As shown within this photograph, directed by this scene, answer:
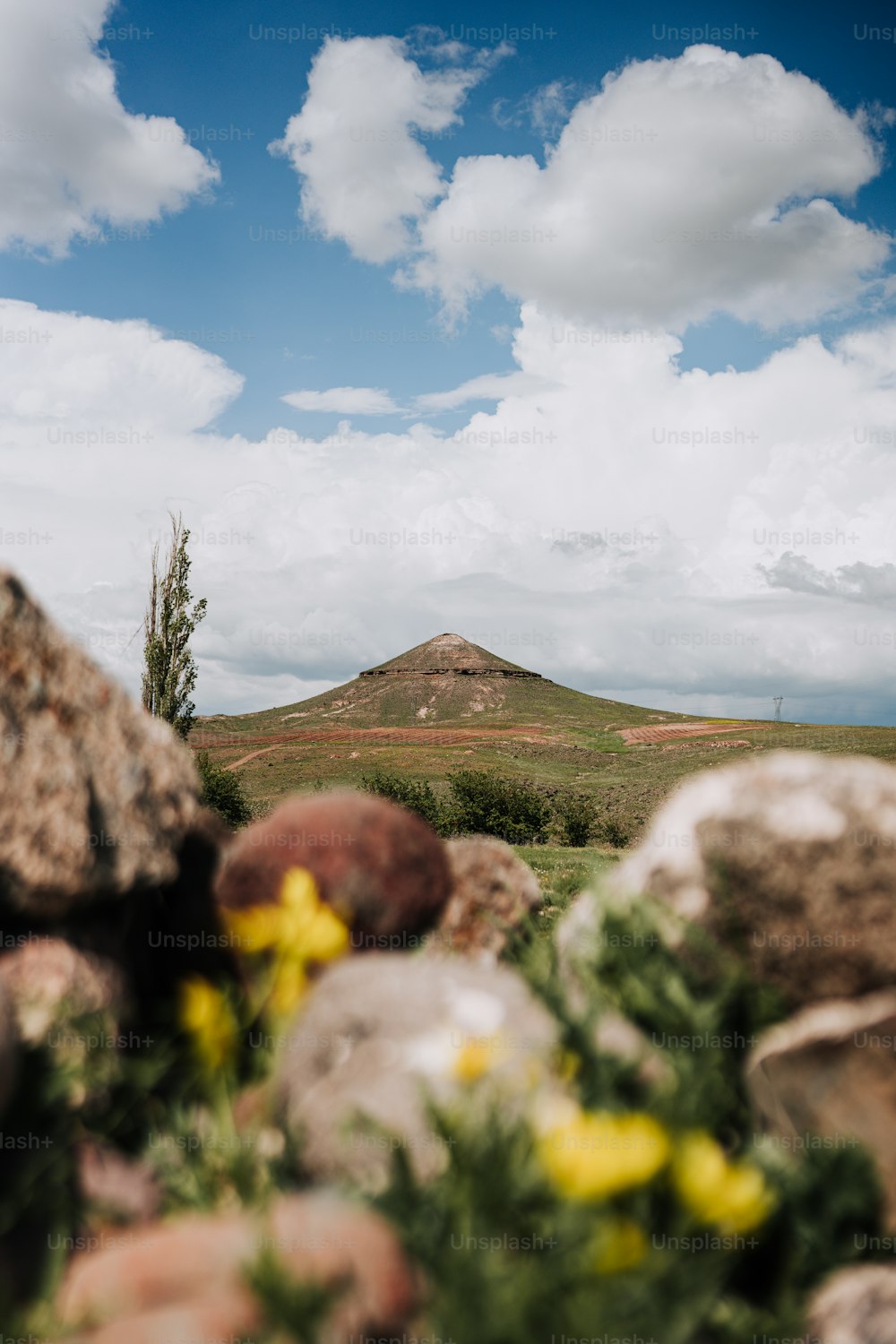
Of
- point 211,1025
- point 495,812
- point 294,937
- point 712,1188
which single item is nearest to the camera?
point 712,1188

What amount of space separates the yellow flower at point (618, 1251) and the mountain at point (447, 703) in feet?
372

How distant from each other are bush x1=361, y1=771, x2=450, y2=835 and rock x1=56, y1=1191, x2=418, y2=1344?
24404 millimetres

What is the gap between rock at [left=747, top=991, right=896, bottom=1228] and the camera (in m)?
3.84

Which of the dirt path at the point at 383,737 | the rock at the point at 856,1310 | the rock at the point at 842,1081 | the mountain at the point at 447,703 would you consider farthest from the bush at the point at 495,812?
the mountain at the point at 447,703

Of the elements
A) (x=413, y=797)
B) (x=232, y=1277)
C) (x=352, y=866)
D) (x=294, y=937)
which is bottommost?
(x=413, y=797)

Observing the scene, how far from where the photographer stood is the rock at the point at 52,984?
4.46 metres

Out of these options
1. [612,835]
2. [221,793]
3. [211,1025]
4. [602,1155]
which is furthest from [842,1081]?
[612,835]

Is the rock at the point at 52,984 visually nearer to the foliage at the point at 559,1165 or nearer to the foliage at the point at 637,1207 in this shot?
the foliage at the point at 559,1165

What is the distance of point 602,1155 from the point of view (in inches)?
104

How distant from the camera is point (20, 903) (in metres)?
4.81

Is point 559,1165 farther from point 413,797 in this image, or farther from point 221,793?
point 413,797

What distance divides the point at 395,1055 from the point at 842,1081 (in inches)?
77.6

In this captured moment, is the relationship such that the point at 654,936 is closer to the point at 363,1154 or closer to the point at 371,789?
the point at 363,1154

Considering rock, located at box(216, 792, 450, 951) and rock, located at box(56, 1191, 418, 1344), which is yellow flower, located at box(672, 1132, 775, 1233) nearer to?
rock, located at box(56, 1191, 418, 1344)
